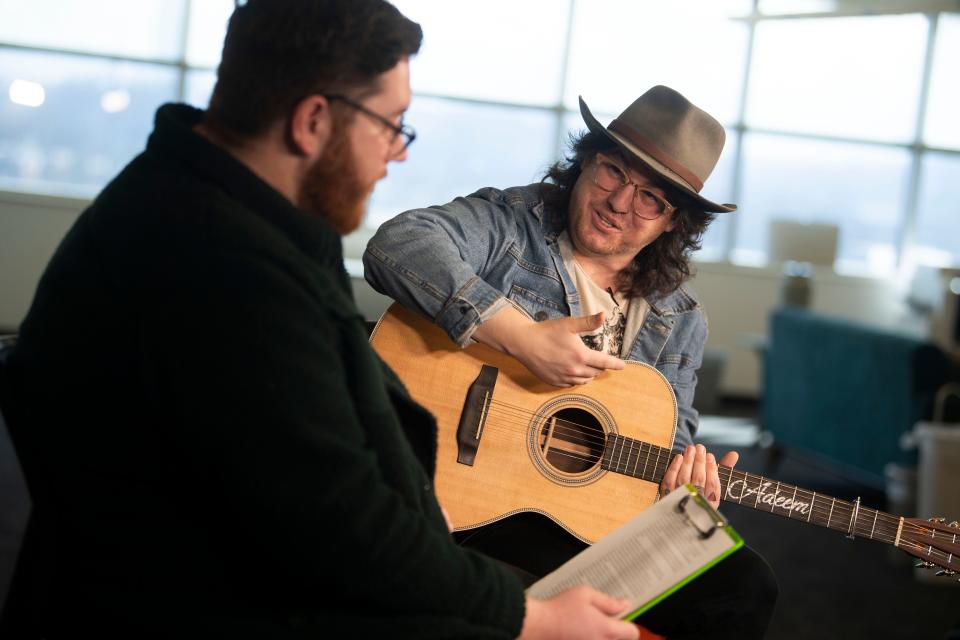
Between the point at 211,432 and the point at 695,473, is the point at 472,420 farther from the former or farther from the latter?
the point at 211,432

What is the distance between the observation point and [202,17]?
25.9 ft

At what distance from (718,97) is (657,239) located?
257 inches

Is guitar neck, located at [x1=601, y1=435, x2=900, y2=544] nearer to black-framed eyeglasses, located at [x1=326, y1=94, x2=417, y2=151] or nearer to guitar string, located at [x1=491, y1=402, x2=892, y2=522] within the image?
guitar string, located at [x1=491, y1=402, x2=892, y2=522]

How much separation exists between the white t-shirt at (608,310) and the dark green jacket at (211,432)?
127cm

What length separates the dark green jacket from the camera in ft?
3.52

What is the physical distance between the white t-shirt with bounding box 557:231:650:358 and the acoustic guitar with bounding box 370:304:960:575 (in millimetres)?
214

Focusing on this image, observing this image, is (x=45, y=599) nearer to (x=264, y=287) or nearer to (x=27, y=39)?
(x=264, y=287)

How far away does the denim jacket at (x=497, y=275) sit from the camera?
2.09m

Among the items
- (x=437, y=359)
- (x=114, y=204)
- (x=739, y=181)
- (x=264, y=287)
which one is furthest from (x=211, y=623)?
(x=739, y=181)

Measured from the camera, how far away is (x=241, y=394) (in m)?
1.06

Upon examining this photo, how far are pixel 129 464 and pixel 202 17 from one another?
7.52m

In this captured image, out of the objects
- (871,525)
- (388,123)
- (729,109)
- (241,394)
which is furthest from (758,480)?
(729,109)

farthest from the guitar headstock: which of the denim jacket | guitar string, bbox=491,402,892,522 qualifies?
the denim jacket

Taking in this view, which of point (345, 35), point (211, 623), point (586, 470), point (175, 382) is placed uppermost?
point (345, 35)
